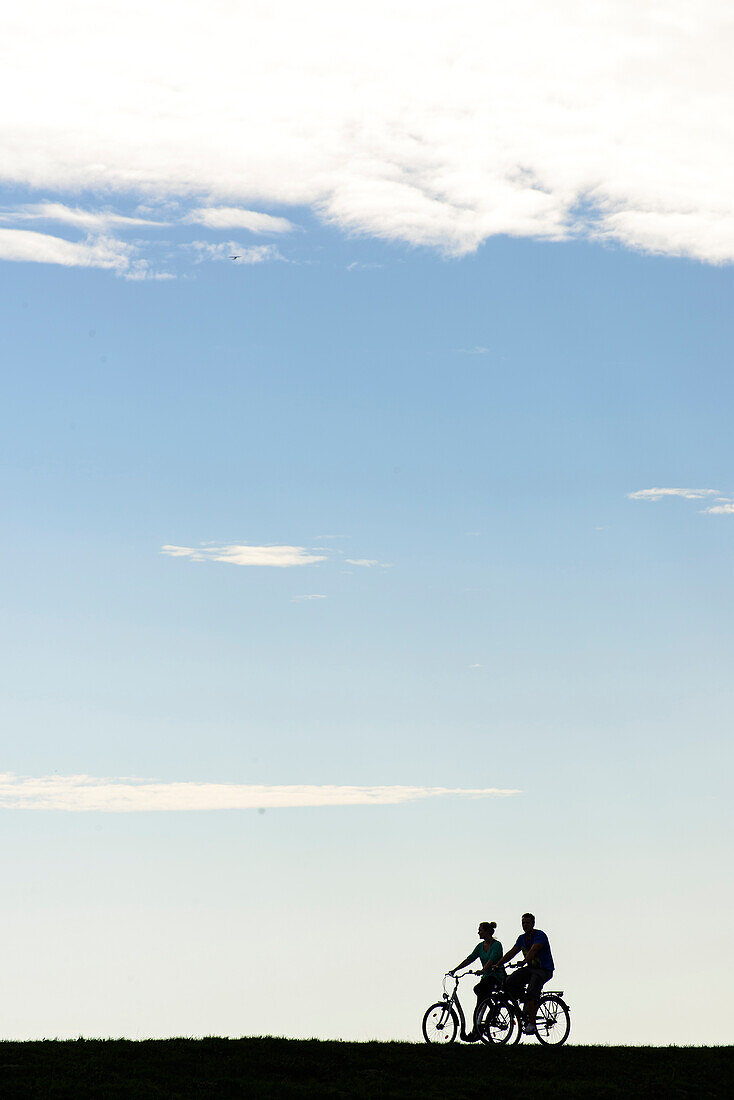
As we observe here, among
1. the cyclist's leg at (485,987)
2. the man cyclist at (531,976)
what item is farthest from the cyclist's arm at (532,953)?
the cyclist's leg at (485,987)

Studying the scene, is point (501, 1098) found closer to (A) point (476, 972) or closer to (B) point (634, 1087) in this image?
(B) point (634, 1087)

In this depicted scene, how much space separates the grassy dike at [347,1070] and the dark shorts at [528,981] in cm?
105

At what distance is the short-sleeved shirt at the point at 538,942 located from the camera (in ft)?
82.9

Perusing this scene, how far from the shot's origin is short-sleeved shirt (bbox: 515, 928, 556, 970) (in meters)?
25.3

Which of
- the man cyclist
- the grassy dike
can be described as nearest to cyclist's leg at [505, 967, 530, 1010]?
the man cyclist

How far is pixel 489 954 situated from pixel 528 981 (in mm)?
944

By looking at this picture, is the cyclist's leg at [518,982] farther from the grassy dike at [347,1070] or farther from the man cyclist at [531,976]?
the grassy dike at [347,1070]

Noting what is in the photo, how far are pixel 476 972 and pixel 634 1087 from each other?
417 cm

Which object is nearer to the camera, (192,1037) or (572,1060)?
(572,1060)

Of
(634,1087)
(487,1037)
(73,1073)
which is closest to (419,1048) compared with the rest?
(487,1037)

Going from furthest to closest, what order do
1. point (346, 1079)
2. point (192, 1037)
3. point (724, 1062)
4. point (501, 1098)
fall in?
1. point (192, 1037)
2. point (724, 1062)
3. point (346, 1079)
4. point (501, 1098)

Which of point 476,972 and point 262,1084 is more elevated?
point 476,972

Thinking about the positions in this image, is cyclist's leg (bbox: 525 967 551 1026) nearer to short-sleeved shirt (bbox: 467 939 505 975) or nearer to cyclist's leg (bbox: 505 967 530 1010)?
cyclist's leg (bbox: 505 967 530 1010)

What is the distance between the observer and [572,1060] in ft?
79.7
